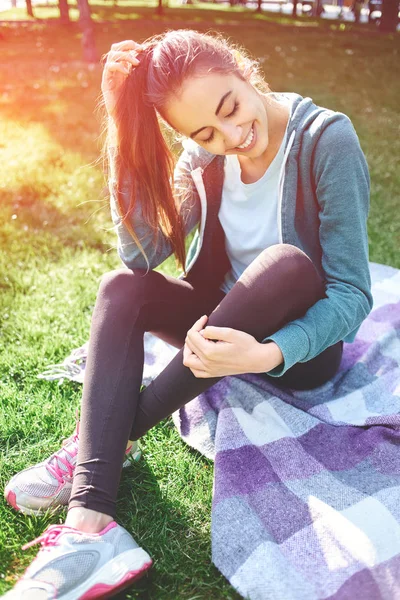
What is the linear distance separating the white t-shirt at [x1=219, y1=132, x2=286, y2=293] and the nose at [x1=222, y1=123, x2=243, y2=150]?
0.25 m

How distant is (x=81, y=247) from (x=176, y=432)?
1.83 metres

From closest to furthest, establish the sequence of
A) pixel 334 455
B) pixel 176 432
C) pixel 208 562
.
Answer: pixel 208 562, pixel 334 455, pixel 176 432

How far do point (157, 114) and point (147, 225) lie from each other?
0.41 m

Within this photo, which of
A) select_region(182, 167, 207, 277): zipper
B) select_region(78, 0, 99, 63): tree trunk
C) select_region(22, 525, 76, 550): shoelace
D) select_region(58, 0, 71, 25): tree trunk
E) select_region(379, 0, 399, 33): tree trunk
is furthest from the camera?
select_region(379, 0, 399, 33): tree trunk

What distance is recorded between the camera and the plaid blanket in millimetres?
1653

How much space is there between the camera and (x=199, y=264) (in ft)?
7.89

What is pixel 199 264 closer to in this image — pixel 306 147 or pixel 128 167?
pixel 128 167

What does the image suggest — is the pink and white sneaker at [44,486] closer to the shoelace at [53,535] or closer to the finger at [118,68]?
the shoelace at [53,535]

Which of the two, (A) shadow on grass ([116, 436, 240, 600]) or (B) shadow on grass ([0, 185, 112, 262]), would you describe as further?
(B) shadow on grass ([0, 185, 112, 262])

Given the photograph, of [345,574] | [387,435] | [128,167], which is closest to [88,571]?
[345,574]

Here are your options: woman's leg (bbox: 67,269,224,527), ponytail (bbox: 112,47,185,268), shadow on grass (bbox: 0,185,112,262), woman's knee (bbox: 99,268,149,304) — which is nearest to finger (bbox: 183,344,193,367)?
woman's leg (bbox: 67,269,224,527)

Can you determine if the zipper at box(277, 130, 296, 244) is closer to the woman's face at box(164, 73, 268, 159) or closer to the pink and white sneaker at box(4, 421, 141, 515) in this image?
the woman's face at box(164, 73, 268, 159)

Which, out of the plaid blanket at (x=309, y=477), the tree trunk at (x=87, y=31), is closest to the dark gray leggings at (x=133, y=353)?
the plaid blanket at (x=309, y=477)

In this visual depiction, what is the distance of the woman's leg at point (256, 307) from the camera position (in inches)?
71.9
